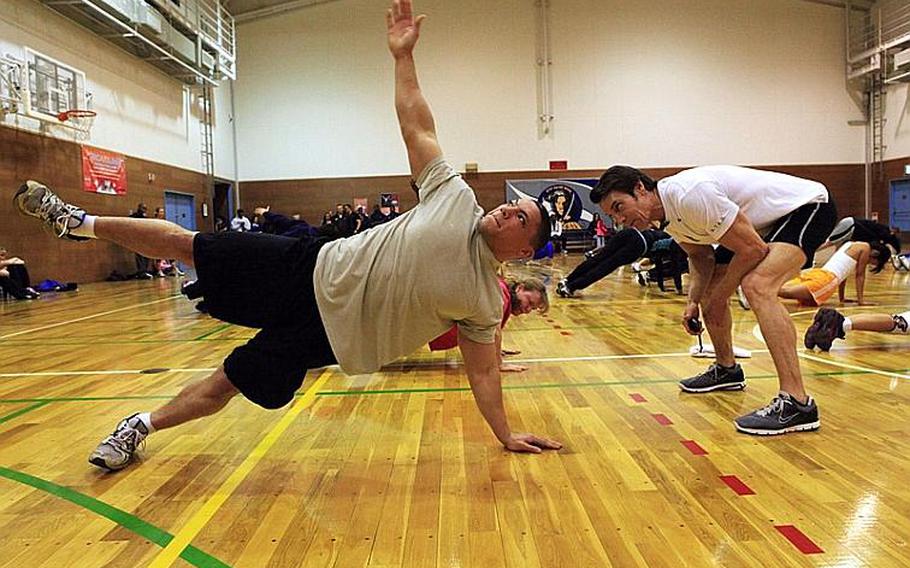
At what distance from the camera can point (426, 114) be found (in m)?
2.54

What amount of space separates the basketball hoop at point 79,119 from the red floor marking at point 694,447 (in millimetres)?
12759

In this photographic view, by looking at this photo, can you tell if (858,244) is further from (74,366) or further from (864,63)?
(864,63)

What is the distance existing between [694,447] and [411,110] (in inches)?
68.3

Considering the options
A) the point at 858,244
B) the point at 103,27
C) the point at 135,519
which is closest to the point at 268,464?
the point at 135,519

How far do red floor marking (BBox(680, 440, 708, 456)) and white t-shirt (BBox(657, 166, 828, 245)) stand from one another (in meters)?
0.88

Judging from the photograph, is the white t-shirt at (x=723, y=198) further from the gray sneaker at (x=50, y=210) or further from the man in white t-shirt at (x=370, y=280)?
the gray sneaker at (x=50, y=210)

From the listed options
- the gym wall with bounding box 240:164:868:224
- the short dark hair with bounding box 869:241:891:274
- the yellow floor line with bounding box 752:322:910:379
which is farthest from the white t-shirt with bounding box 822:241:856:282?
the gym wall with bounding box 240:164:868:224

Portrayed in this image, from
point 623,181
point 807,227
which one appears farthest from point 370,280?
point 807,227

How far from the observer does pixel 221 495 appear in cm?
238

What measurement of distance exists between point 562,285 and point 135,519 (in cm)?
752

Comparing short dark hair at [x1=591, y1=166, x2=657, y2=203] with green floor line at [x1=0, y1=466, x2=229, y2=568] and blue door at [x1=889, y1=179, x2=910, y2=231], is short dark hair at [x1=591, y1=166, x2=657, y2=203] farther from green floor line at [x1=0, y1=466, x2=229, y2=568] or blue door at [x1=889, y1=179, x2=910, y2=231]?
blue door at [x1=889, y1=179, x2=910, y2=231]

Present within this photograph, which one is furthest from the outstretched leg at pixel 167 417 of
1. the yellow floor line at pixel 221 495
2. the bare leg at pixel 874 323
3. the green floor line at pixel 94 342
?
the bare leg at pixel 874 323

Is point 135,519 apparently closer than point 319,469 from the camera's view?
Yes

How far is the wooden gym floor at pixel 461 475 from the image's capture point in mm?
1934
